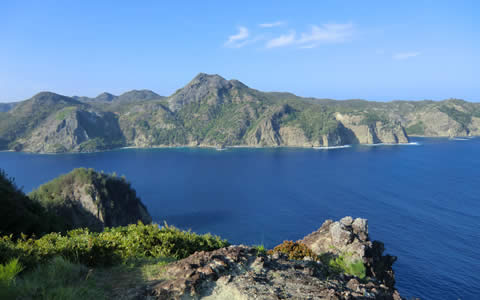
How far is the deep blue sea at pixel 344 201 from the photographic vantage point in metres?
54.2

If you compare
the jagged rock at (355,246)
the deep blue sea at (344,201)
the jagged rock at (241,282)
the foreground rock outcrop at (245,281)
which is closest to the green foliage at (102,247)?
the foreground rock outcrop at (245,281)

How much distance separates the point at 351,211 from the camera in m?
81.9

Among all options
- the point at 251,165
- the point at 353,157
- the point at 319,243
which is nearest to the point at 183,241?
the point at 319,243

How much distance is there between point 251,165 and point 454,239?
11605 centimetres

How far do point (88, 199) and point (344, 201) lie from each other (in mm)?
74160

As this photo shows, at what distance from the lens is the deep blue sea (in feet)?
178

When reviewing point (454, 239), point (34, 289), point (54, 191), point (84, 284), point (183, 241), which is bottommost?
point (454, 239)

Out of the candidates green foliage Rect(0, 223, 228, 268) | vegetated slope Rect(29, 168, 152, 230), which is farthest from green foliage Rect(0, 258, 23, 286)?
vegetated slope Rect(29, 168, 152, 230)

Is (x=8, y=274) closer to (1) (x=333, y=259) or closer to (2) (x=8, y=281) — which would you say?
(2) (x=8, y=281)

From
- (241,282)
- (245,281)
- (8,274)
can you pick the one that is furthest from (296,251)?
(8,274)

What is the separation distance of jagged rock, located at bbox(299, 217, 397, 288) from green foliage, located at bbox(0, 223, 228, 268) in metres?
12.2

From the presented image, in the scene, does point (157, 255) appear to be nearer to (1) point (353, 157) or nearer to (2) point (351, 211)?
(2) point (351, 211)

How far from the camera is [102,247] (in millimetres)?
10578

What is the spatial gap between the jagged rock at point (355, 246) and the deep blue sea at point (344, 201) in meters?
28.2
